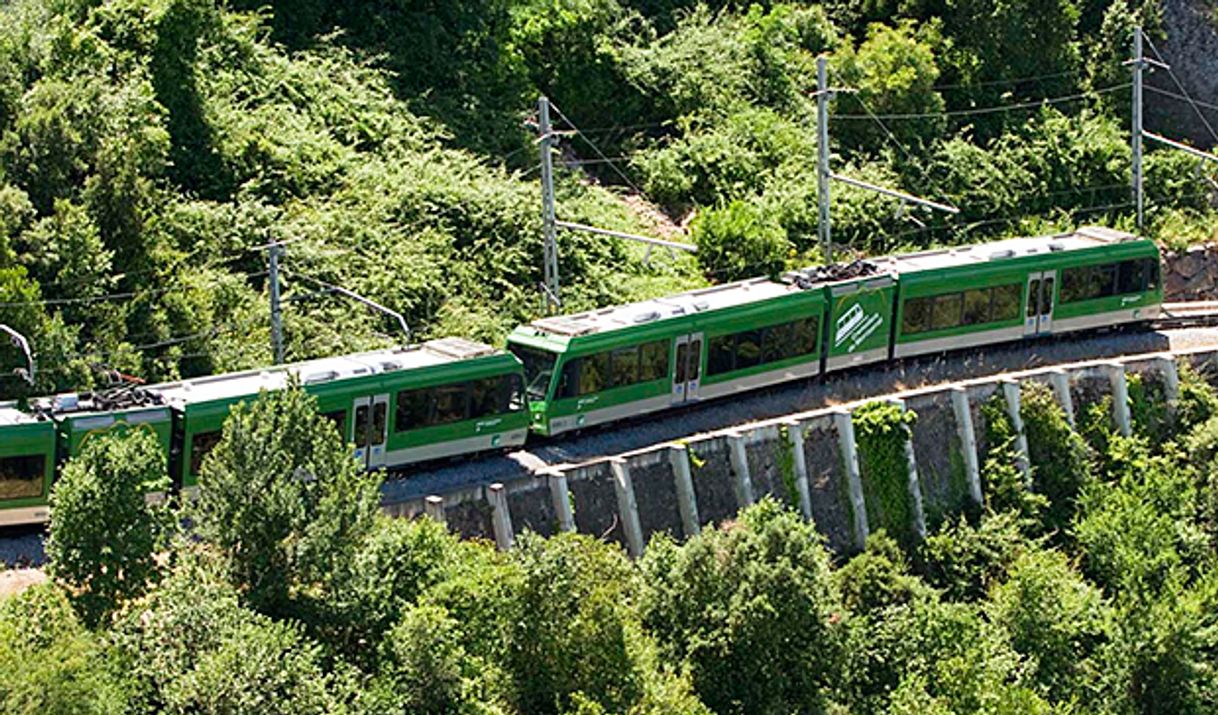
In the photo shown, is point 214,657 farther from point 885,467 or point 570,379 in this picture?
point 885,467

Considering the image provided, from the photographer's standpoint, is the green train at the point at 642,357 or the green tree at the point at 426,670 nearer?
the green tree at the point at 426,670

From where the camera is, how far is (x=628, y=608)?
114 feet

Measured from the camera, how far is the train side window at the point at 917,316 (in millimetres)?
45062

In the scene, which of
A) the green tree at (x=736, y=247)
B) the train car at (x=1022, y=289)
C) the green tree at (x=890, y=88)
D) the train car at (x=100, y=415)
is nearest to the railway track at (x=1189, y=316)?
the train car at (x=1022, y=289)

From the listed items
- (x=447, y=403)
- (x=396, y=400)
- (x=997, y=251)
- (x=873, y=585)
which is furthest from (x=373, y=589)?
(x=997, y=251)

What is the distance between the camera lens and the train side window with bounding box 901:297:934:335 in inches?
1774

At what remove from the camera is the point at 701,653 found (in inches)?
1346

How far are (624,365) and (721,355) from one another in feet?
8.59

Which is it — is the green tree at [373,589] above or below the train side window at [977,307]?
below

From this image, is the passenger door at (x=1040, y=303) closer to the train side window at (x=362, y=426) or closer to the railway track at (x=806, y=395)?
the railway track at (x=806, y=395)

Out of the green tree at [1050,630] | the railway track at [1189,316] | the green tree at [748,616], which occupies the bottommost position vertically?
the green tree at [1050,630]

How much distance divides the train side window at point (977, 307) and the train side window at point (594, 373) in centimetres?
992

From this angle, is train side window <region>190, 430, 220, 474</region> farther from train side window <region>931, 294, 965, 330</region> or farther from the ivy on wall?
train side window <region>931, 294, 965, 330</region>

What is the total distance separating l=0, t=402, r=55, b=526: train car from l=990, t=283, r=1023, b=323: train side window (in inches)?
868
